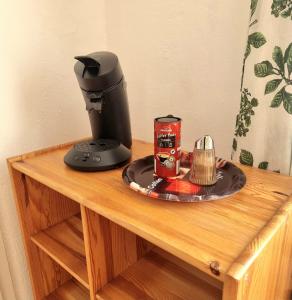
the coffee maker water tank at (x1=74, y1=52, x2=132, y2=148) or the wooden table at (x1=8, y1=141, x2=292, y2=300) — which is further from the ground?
the coffee maker water tank at (x1=74, y1=52, x2=132, y2=148)

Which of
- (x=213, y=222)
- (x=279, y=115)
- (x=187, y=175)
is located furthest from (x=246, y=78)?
(x=213, y=222)

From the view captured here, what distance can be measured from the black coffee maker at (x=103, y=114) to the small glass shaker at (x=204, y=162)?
0.24 meters

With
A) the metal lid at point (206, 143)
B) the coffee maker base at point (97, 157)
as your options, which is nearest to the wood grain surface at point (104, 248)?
the coffee maker base at point (97, 157)

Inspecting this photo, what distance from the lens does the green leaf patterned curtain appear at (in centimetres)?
70

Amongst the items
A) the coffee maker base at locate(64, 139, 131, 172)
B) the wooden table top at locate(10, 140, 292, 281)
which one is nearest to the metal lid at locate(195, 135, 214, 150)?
the wooden table top at locate(10, 140, 292, 281)

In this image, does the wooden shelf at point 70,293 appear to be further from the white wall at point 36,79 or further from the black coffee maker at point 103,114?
the black coffee maker at point 103,114

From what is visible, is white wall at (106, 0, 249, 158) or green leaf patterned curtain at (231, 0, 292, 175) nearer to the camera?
green leaf patterned curtain at (231, 0, 292, 175)

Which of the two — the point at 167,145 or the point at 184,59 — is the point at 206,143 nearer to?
the point at 167,145

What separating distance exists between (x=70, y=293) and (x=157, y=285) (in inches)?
17.3

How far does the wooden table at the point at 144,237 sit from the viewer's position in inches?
18.8

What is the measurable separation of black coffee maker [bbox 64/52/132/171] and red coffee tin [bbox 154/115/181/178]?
153 mm

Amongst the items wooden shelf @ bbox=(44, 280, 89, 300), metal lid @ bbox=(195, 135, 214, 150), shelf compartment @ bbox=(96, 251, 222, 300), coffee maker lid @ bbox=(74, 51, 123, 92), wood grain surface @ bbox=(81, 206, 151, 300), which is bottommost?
wooden shelf @ bbox=(44, 280, 89, 300)

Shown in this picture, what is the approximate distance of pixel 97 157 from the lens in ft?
2.70

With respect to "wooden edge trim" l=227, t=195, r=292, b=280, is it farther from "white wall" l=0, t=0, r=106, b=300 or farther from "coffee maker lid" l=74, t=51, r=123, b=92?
"white wall" l=0, t=0, r=106, b=300
